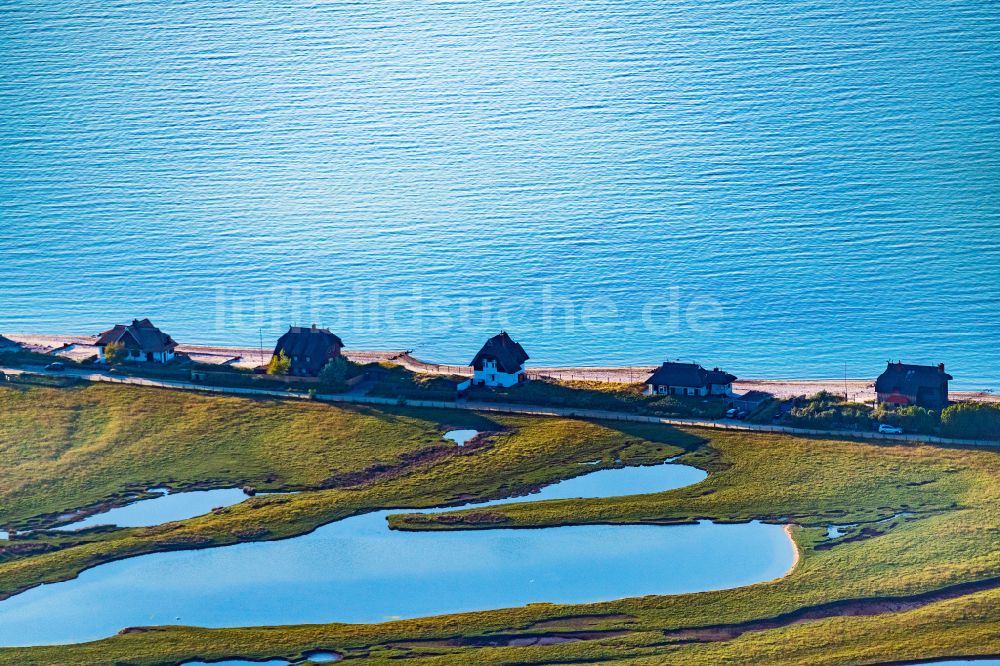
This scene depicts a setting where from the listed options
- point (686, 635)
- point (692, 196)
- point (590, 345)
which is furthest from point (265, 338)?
point (686, 635)

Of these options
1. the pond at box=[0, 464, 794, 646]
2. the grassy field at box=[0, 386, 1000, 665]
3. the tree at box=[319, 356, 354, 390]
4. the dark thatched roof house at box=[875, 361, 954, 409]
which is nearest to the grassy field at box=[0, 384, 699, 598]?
the grassy field at box=[0, 386, 1000, 665]

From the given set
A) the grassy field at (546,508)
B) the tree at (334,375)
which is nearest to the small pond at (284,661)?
the grassy field at (546,508)

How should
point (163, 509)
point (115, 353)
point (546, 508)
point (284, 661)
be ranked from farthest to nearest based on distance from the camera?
point (115, 353) → point (163, 509) → point (546, 508) → point (284, 661)

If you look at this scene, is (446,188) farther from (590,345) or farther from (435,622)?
(435,622)

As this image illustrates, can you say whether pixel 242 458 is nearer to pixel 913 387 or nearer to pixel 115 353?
pixel 115 353

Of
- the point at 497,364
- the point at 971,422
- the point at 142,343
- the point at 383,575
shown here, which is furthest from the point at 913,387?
the point at 142,343

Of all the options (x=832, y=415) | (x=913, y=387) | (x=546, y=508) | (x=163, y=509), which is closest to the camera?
(x=546, y=508)
